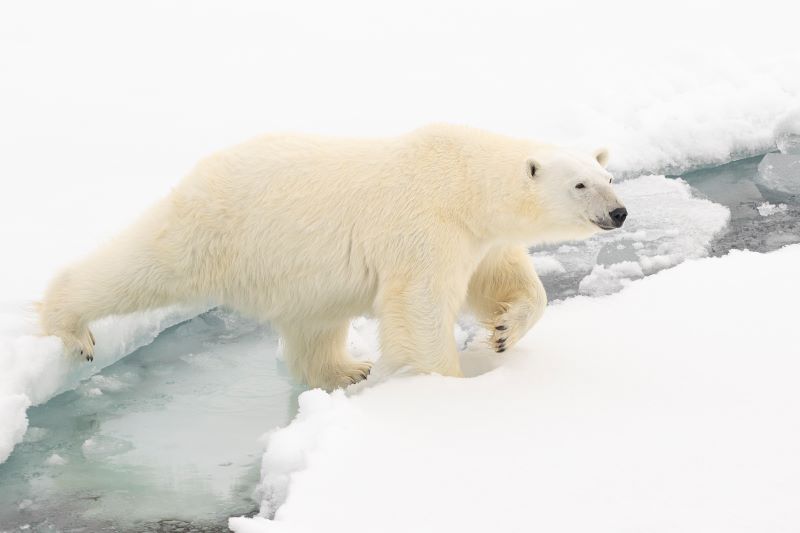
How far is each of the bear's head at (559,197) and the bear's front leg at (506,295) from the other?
13.8 inches

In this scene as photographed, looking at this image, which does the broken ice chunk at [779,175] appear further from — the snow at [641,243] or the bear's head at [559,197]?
the bear's head at [559,197]

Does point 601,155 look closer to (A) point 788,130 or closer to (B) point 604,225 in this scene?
(B) point 604,225

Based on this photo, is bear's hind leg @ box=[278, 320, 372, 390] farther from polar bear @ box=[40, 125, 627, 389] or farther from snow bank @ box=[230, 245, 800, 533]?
snow bank @ box=[230, 245, 800, 533]

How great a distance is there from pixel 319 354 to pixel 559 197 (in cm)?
155

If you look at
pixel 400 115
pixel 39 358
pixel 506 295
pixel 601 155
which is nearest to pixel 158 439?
pixel 39 358

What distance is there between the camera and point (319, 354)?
17.0 ft

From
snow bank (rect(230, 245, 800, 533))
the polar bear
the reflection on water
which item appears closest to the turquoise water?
the reflection on water

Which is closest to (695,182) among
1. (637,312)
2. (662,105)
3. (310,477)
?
(662,105)

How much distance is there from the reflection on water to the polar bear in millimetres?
326

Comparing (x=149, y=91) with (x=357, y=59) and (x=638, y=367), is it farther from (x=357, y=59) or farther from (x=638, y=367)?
(x=638, y=367)

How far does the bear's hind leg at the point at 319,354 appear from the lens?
16.6 ft

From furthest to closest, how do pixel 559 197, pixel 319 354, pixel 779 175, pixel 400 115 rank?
pixel 400 115 → pixel 779 175 → pixel 319 354 → pixel 559 197

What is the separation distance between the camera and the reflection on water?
396cm

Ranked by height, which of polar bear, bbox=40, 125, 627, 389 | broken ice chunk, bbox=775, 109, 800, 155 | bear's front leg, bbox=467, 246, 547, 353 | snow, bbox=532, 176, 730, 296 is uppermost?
polar bear, bbox=40, 125, 627, 389
